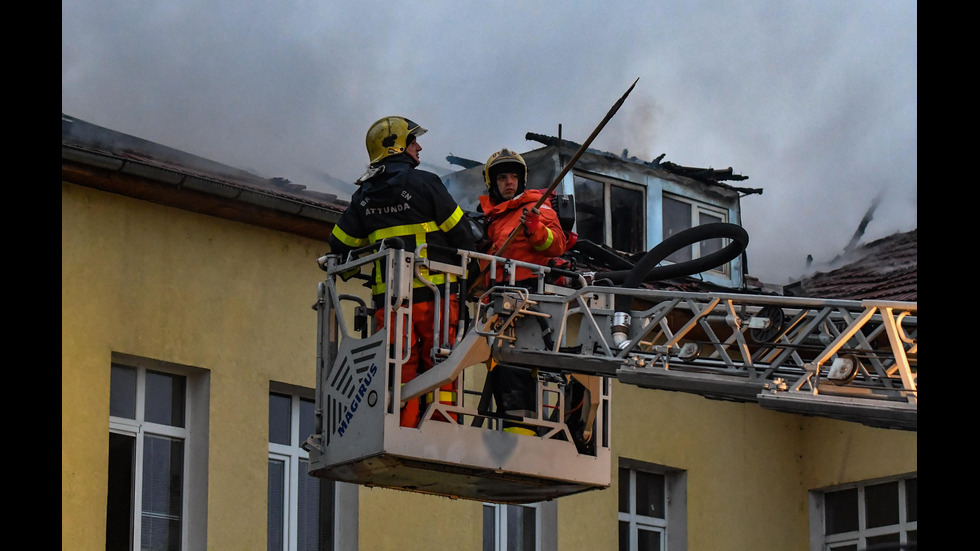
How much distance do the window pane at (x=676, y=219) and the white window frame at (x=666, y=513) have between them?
2.19 meters

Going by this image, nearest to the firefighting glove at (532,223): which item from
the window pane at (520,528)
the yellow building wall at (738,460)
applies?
the window pane at (520,528)

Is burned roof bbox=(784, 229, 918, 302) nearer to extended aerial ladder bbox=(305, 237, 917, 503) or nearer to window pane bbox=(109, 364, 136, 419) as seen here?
extended aerial ladder bbox=(305, 237, 917, 503)

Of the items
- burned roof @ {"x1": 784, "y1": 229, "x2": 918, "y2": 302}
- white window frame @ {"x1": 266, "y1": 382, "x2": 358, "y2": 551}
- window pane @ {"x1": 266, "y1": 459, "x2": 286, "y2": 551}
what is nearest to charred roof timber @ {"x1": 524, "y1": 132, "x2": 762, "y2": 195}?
burned roof @ {"x1": 784, "y1": 229, "x2": 918, "y2": 302}

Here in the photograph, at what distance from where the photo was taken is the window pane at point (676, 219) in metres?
17.4

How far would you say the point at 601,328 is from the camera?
9.59 meters

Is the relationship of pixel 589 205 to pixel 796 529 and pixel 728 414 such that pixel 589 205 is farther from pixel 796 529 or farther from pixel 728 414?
pixel 796 529

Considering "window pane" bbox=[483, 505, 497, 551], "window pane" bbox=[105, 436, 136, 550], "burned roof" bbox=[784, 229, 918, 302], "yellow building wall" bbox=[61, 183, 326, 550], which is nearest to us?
"yellow building wall" bbox=[61, 183, 326, 550]

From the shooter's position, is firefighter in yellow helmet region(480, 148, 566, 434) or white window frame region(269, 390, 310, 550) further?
white window frame region(269, 390, 310, 550)

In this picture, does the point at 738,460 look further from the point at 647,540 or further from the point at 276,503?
the point at 276,503

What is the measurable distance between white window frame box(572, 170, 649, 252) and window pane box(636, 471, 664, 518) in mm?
2264

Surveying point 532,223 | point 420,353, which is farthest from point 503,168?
point 420,353

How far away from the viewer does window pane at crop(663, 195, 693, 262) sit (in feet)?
57.1
